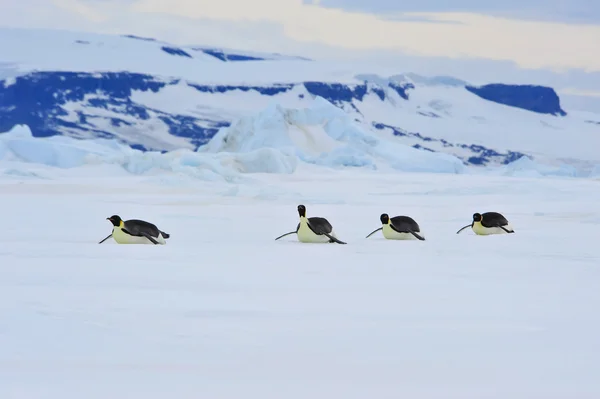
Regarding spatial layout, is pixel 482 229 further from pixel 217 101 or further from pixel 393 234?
pixel 217 101

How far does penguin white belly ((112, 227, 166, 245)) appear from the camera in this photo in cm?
796

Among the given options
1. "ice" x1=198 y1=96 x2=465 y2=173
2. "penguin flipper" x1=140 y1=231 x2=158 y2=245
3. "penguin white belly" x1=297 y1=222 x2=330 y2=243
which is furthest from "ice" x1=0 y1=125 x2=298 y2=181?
"penguin flipper" x1=140 y1=231 x2=158 y2=245

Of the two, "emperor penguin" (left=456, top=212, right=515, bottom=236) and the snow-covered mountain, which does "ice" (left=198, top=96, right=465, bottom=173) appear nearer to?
"emperor penguin" (left=456, top=212, right=515, bottom=236)

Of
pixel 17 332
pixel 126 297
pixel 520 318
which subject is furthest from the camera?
pixel 126 297

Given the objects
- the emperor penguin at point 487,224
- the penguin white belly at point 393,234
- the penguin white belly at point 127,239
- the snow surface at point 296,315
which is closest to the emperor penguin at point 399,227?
the penguin white belly at point 393,234

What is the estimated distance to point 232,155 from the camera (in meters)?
28.5

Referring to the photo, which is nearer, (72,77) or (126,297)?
(126,297)

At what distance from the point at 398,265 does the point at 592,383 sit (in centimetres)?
347

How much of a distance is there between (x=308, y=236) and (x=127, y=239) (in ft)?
4.40

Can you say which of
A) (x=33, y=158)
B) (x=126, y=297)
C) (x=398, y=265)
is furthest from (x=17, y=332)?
(x=33, y=158)

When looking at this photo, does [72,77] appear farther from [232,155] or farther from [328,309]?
[328,309]

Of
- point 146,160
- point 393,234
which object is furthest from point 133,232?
point 146,160

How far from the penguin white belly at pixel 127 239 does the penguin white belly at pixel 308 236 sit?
1.02 m

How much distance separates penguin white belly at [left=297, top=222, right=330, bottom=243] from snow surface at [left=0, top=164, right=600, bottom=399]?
4.9 inches
